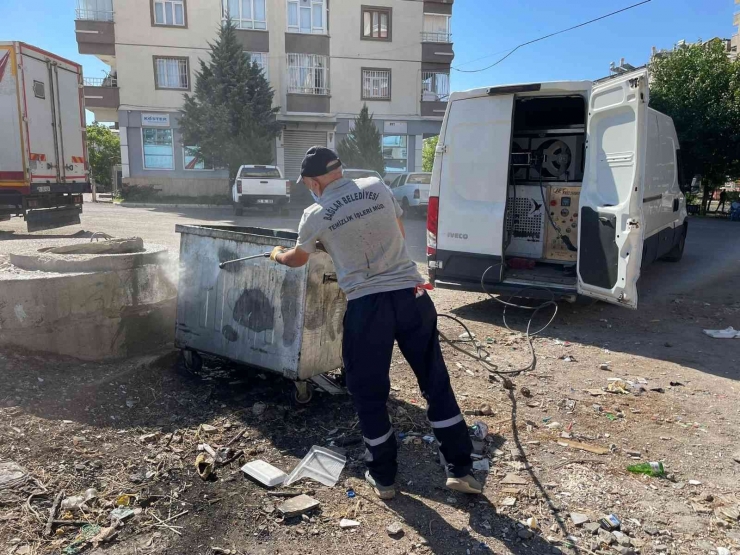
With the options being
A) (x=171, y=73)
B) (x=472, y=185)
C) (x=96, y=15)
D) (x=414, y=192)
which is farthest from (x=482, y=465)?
(x=96, y=15)

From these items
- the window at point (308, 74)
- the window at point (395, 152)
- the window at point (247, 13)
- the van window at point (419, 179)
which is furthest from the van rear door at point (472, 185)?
the window at point (247, 13)

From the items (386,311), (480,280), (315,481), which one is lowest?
(315,481)

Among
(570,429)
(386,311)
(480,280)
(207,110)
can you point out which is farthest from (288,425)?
(207,110)

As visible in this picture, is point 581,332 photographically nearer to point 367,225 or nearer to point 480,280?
point 480,280

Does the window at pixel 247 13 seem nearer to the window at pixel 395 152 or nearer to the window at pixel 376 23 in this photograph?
the window at pixel 376 23

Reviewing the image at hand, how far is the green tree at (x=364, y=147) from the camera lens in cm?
2655

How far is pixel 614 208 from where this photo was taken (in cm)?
555

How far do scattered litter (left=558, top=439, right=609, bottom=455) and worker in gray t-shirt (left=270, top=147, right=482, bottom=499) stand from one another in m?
0.93

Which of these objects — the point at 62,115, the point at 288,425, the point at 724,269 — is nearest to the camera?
the point at 288,425

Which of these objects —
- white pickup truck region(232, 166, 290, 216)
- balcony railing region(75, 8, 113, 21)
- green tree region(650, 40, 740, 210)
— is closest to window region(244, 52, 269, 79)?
balcony railing region(75, 8, 113, 21)

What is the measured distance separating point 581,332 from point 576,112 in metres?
2.95

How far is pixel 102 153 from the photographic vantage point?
3878cm

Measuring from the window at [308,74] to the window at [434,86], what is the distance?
4.89 metres

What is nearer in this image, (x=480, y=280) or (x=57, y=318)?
(x=57, y=318)
